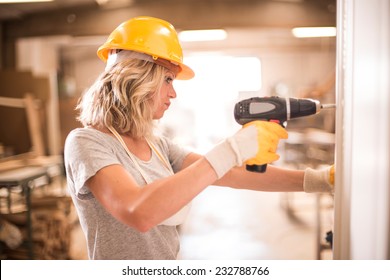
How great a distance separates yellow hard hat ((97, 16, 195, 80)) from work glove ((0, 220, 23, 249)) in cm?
195

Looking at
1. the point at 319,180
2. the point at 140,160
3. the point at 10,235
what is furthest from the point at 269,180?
the point at 10,235

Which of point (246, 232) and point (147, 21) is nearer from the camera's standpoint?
point (147, 21)

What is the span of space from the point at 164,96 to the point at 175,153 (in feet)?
0.76

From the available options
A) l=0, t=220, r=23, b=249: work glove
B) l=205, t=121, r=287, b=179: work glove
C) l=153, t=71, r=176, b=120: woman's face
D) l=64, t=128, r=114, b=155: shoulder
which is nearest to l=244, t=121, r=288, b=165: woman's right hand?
l=205, t=121, r=287, b=179: work glove

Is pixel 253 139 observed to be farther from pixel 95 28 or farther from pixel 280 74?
pixel 280 74

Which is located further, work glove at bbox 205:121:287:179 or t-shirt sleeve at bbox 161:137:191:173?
t-shirt sleeve at bbox 161:137:191:173

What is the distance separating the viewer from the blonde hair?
1.02 m

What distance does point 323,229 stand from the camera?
3598mm

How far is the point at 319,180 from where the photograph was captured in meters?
1.09

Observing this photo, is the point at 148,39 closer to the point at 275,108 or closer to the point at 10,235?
the point at 275,108

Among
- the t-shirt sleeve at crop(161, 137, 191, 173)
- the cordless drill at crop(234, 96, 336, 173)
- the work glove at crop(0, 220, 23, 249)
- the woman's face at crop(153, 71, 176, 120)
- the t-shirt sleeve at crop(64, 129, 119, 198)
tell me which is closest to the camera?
the t-shirt sleeve at crop(64, 129, 119, 198)

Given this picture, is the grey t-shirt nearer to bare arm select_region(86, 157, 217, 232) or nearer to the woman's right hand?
bare arm select_region(86, 157, 217, 232)

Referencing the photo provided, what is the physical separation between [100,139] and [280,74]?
770cm

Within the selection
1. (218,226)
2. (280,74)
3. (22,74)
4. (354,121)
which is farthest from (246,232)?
(280,74)
